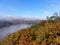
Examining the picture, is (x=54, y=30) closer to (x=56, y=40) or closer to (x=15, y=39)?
(x=56, y=40)

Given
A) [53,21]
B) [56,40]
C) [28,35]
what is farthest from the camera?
[53,21]

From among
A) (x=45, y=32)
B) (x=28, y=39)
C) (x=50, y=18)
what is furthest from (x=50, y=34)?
(x=50, y=18)

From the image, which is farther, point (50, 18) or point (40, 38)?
point (50, 18)

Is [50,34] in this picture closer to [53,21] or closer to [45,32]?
[45,32]

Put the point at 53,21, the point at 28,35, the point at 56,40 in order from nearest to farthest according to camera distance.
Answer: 1. the point at 56,40
2. the point at 28,35
3. the point at 53,21

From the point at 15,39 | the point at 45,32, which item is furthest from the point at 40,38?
the point at 15,39

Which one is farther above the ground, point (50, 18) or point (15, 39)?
point (50, 18)
